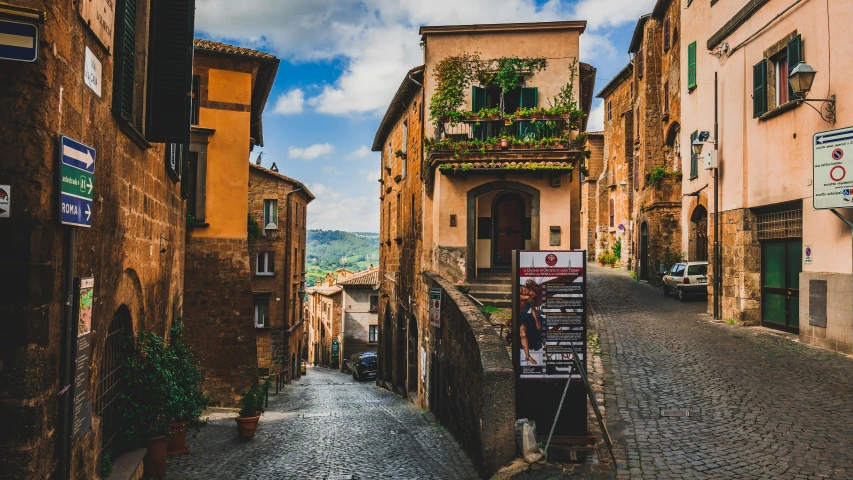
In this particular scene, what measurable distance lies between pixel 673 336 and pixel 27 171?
38.2 feet

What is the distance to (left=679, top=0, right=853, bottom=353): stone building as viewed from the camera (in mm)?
11078

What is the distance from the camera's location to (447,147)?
56.0 feet

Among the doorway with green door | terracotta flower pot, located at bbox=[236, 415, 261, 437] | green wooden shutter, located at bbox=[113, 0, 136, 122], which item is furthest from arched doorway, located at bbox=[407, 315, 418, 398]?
green wooden shutter, located at bbox=[113, 0, 136, 122]

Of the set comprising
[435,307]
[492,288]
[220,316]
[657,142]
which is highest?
[657,142]

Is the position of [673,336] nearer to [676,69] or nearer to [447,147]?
[447,147]

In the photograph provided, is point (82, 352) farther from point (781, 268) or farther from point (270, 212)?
point (270, 212)

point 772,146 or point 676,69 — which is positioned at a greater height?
point 676,69

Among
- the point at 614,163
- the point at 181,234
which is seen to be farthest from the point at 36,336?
the point at 614,163

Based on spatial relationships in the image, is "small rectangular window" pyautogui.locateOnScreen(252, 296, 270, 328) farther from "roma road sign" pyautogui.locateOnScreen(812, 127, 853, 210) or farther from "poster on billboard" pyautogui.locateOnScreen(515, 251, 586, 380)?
"poster on billboard" pyautogui.locateOnScreen(515, 251, 586, 380)

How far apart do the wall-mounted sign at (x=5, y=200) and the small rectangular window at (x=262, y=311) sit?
26.1 meters

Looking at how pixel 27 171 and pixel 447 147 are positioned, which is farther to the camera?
pixel 447 147

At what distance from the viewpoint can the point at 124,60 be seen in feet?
21.8

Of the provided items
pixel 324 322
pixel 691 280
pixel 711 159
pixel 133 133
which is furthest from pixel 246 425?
pixel 324 322

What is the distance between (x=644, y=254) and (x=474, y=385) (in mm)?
22326
